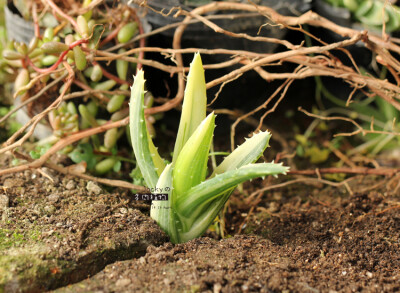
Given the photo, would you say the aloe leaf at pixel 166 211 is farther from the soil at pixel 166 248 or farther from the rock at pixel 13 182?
the rock at pixel 13 182

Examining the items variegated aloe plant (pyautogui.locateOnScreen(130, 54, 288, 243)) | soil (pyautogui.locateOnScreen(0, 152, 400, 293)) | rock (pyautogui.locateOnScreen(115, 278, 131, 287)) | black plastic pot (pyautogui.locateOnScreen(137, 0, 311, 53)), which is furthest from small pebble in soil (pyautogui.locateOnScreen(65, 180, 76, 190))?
black plastic pot (pyautogui.locateOnScreen(137, 0, 311, 53))

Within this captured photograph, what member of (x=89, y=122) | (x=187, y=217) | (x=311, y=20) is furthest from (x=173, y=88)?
(x=187, y=217)

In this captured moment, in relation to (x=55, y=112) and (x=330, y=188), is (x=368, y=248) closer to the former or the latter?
(x=330, y=188)

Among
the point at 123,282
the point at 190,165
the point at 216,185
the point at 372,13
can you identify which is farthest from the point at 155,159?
the point at 372,13

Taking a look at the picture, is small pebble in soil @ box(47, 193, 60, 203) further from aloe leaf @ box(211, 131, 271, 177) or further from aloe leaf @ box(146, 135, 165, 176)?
aloe leaf @ box(211, 131, 271, 177)

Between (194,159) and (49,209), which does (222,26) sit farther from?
(49,209)

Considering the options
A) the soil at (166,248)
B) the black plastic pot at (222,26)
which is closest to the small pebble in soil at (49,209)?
the soil at (166,248)
